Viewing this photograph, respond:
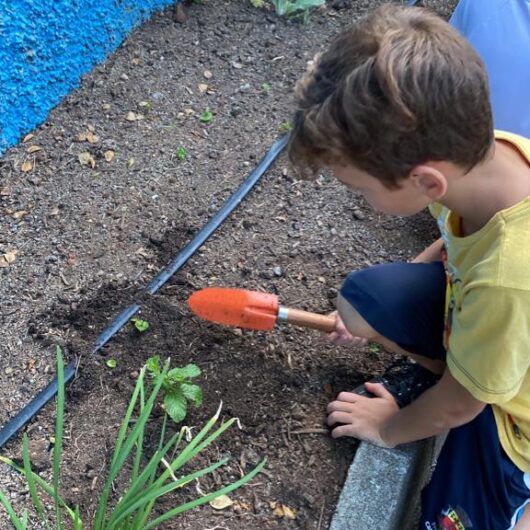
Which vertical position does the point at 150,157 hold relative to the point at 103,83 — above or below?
below

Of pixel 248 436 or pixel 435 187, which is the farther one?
pixel 248 436

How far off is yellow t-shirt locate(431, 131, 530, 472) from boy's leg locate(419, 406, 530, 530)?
5.9 inches

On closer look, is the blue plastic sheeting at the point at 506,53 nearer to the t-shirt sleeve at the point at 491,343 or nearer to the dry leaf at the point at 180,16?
the t-shirt sleeve at the point at 491,343

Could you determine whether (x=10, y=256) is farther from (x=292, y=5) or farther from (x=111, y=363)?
(x=292, y=5)

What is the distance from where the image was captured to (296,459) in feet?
6.08

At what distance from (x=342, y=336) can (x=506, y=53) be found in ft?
2.74

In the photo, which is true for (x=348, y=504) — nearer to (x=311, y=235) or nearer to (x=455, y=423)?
(x=455, y=423)

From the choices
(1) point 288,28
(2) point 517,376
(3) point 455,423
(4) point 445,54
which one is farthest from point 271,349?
(1) point 288,28

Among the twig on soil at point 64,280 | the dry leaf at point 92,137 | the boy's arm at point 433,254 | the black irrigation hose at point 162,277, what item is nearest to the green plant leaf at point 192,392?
the black irrigation hose at point 162,277

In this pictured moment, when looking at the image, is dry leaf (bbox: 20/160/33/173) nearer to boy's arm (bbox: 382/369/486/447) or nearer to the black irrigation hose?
the black irrigation hose

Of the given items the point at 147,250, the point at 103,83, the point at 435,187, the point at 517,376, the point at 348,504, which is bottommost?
the point at 348,504

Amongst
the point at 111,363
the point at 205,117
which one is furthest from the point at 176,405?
the point at 205,117

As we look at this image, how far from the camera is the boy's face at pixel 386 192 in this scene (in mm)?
1304

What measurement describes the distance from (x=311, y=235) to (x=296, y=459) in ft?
2.61
